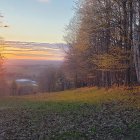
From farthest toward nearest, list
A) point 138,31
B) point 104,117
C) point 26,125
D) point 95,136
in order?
1. point 138,31
2. point 104,117
3. point 26,125
4. point 95,136

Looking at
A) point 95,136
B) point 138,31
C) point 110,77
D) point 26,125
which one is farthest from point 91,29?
point 95,136

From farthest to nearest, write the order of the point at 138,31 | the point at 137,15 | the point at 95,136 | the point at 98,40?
1. the point at 98,40
2. the point at 137,15
3. the point at 138,31
4. the point at 95,136

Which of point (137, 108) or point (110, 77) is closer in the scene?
point (137, 108)

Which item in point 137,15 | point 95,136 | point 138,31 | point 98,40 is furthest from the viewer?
point 98,40

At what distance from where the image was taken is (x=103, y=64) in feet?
105

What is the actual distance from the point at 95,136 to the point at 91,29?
19.6m

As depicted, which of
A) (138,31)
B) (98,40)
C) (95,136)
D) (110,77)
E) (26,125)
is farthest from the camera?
(98,40)

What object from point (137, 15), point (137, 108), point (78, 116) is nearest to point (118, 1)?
point (137, 15)

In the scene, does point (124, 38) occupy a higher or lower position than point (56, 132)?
higher

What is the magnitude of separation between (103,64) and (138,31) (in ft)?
20.4

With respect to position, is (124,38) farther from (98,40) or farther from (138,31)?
(98,40)

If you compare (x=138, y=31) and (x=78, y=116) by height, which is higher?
(x=138, y=31)

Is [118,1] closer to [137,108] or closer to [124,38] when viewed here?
[124,38]

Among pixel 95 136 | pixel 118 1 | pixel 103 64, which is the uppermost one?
pixel 118 1
